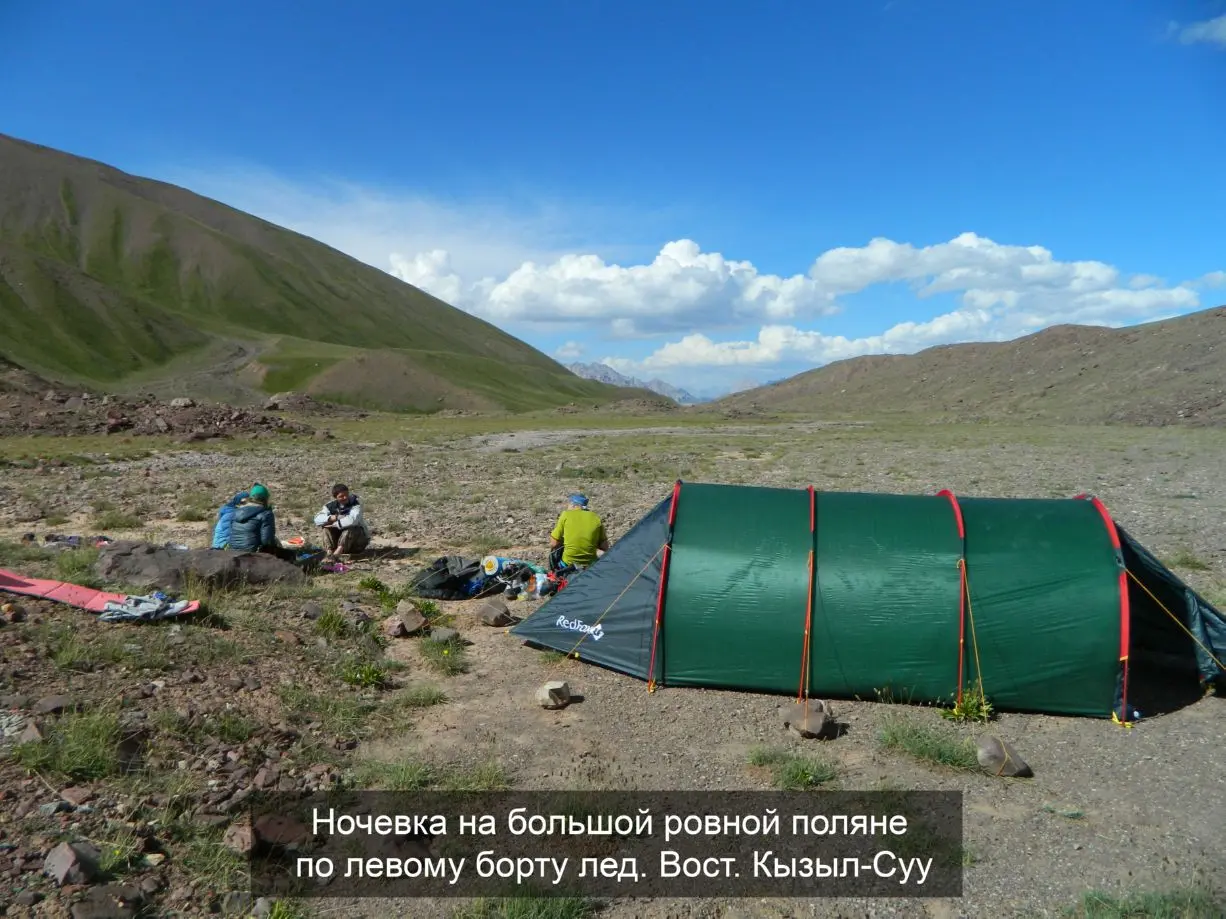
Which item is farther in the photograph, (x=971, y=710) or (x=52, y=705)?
(x=971, y=710)

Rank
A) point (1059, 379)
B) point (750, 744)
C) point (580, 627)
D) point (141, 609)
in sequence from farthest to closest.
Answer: point (1059, 379)
point (580, 627)
point (141, 609)
point (750, 744)

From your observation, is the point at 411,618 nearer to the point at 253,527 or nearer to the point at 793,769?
the point at 253,527

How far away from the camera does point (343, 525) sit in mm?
14125

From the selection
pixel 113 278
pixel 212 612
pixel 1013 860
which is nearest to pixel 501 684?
pixel 212 612

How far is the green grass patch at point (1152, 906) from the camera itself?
509 cm

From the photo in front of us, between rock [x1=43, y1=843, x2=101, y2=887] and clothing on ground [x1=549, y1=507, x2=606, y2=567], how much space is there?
7.27 metres

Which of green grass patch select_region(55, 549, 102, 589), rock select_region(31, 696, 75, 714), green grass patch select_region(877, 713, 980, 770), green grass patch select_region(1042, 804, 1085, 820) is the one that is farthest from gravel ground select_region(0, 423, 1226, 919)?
green grass patch select_region(55, 549, 102, 589)

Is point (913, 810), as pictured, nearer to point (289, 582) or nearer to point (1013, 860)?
point (1013, 860)

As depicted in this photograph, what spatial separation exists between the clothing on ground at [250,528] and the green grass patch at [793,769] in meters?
8.73

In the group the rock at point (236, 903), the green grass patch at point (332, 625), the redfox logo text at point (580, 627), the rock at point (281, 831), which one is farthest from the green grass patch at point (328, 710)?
the redfox logo text at point (580, 627)

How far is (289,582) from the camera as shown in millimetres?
11547

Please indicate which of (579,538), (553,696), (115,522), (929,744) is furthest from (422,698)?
(115,522)

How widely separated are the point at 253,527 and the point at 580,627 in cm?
606

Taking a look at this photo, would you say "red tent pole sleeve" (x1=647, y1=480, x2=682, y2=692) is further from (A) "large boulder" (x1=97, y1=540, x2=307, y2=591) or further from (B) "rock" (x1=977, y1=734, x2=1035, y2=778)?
(A) "large boulder" (x1=97, y1=540, x2=307, y2=591)
